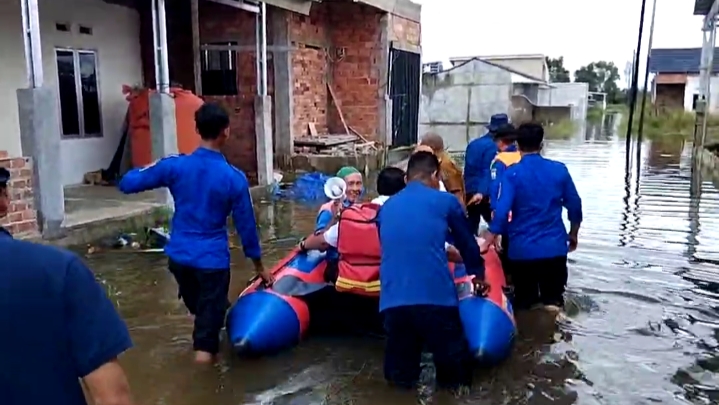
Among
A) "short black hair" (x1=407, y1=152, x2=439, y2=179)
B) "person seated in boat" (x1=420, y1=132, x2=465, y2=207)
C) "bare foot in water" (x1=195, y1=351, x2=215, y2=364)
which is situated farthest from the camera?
"person seated in boat" (x1=420, y1=132, x2=465, y2=207)

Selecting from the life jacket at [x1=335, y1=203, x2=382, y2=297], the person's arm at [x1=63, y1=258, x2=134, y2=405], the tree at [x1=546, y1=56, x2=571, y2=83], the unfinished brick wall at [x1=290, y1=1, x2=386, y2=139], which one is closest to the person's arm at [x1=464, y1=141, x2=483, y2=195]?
the life jacket at [x1=335, y1=203, x2=382, y2=297]

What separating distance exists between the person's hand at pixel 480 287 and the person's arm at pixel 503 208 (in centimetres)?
66

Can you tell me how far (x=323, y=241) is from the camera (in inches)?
194

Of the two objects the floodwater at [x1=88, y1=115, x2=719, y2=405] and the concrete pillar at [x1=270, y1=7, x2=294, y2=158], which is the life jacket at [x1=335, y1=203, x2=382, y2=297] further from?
the concrete pillar at [x1=270, y1=7, x2=294, y2=158]

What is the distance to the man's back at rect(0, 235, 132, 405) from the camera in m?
1.61

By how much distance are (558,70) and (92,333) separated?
235 ft

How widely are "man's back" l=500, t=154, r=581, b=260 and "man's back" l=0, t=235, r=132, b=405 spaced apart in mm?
4127

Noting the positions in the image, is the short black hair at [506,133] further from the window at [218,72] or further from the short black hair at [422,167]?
the window at [218,72]

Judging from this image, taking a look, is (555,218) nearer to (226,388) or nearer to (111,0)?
(226,388)

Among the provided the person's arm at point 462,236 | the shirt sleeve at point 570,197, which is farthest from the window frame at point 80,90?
the person's arm at point 462,236

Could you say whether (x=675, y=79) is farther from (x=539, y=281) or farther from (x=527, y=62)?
(x=539, y=281)

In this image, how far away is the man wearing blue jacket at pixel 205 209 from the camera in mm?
4328

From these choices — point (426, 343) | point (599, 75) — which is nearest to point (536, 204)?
point (426, 343)

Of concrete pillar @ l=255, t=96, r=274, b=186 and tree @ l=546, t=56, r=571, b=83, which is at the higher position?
tree @ l=546, t=56, r=571, b=83
